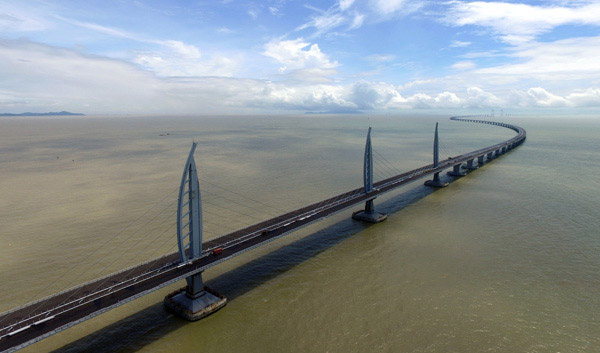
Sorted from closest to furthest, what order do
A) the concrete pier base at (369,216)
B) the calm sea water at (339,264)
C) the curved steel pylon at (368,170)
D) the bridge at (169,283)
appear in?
the bridge at (169,283), the calm sea water at (339,264), the concrete pier base at (369,216), the curved steel pylon at (368,170)

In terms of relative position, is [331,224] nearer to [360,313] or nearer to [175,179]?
[360,313]

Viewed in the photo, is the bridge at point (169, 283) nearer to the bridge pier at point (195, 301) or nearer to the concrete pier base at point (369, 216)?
the bridge pier at point (195, 301)

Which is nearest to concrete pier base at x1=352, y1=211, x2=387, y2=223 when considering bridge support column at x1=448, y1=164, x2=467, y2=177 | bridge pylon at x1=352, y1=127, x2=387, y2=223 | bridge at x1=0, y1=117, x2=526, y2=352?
bridge pylon at x1=352, y1=127, x2=387, y2=223

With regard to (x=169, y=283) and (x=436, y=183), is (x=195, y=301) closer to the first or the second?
(x=169, y=283)

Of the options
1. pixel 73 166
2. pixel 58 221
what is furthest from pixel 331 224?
pixel 73 166

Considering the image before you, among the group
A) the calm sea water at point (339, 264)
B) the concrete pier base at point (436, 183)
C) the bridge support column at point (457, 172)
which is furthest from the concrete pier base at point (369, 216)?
the bridge support column at point (457, 172)
